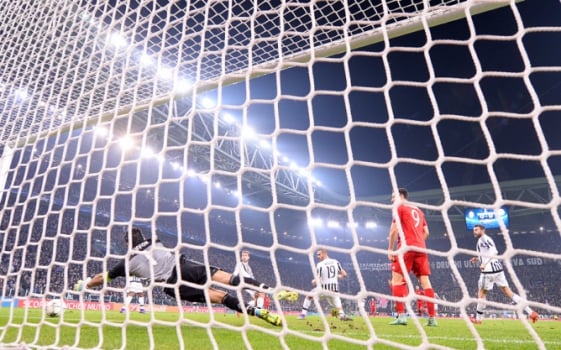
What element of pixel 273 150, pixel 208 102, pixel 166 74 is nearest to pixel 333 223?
pixel 208 102

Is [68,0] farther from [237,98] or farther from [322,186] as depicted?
[322,186]

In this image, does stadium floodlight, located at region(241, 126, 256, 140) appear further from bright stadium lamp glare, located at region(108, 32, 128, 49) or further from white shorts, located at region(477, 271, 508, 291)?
white shorts, located at region(477, 271, 508, 291)

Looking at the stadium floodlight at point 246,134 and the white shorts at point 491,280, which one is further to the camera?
the white shorts at point 491,280

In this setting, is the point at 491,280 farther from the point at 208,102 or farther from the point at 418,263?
the point at 208,102

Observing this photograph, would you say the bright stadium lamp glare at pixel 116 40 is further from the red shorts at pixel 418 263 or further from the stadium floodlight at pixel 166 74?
the red shorts at pixel 418 263

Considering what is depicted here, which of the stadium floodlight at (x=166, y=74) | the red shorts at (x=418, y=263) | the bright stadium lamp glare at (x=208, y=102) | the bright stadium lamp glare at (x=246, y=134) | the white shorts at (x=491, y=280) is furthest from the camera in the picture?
the bright stadium lamp glare at (x=208, y=102)

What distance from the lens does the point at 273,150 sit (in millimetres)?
1887

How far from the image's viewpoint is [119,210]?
19.5 metres

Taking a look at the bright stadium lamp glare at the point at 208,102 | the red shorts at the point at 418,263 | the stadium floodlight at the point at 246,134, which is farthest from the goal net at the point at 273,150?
the red shorts at the point at 418,263

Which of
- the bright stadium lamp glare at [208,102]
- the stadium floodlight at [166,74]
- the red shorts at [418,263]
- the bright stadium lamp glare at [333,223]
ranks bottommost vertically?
the bright stadium lamp glare at [333,223]

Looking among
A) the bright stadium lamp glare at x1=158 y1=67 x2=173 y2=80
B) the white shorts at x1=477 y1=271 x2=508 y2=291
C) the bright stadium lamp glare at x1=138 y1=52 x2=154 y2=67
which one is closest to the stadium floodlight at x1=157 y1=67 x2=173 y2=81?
the bright stadium lamp glare at x1=158 y1=67 x2=173 y2=80

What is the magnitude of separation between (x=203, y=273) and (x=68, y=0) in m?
2.40

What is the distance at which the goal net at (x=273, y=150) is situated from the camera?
1.61 metres

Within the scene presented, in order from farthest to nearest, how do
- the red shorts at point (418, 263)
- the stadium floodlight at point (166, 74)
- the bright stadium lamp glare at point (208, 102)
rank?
the bright stadium lamp glare at point (208, 102)
the red shorts at point (418, 263)
the stadium floodlight at point (166, 74)
